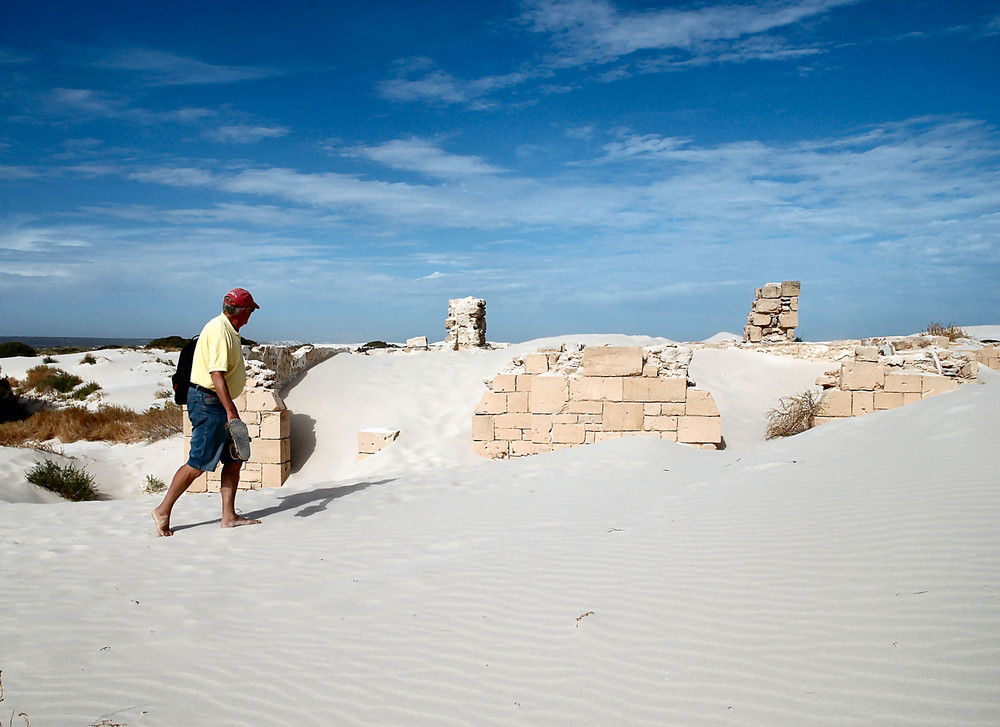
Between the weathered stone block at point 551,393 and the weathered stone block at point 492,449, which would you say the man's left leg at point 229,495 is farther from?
the weathered stone block at point 551,393

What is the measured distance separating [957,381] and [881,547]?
8.60 metres

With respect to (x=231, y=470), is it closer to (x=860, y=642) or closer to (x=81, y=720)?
(x=81, y=720)

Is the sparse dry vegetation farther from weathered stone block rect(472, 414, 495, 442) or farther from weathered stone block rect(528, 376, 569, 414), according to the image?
weathered stone block rect(472, 414, 495, 442)

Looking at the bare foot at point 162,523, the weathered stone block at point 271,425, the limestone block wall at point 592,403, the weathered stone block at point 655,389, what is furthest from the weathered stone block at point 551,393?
the bare foot at point 162,523

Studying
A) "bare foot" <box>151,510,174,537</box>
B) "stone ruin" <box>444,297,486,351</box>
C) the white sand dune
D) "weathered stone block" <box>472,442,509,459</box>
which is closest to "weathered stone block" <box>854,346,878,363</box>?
the white sand dune

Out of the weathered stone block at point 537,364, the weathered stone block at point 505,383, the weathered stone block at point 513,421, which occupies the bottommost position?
the weathered stone block at point 513,421

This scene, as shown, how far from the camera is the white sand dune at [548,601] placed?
270cm

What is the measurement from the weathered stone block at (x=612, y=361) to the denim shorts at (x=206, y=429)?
6.18m

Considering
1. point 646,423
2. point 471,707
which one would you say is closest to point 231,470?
point 471,707

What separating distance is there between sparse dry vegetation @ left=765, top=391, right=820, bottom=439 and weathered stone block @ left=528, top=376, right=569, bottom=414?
3982mm

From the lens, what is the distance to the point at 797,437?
28.2 ft

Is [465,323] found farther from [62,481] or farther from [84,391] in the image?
[62,481]

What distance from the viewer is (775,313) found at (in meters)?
20.8

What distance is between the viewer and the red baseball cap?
5.52 m
